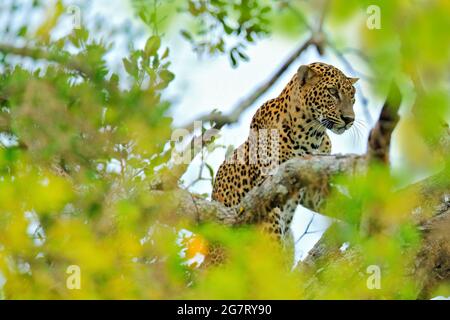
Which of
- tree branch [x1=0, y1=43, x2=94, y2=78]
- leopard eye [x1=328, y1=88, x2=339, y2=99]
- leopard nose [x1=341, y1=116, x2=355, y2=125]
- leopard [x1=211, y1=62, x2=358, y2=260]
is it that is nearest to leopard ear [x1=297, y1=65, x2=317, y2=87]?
leopard [x1=211, y1=62, x2=358, y2=260]

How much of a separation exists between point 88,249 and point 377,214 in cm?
171

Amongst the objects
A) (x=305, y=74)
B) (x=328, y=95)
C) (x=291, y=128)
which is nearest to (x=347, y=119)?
(x=328, y=95)

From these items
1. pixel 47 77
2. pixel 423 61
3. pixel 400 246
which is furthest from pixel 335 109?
pixel 423 61

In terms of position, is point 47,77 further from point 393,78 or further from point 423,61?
point 423,61

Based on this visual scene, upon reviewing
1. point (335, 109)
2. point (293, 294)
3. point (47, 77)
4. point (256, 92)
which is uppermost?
point (335, 109)

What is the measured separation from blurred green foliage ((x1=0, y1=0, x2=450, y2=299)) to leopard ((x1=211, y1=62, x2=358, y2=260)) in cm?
225

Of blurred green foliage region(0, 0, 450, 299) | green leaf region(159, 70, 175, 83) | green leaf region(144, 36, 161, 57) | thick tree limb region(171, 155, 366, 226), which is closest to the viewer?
blurred green foliage region(0, 0, 450, 299)

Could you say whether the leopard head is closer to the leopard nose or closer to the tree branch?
the leopard nose

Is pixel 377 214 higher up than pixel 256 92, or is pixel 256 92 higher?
pixel 256 92

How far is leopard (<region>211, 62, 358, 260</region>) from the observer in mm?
10688

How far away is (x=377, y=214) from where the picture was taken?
6395mm

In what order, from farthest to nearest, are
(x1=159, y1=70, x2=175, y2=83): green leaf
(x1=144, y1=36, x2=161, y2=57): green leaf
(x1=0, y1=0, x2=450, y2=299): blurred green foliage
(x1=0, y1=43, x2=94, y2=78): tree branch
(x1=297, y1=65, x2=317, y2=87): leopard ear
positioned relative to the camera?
(x1=297, y1=65, x2=317, y2=87): leopard ear → (x1=144, y1=36, x2=161, y2=57): green leaf → (x1=159, y1=70, x2=175, y2=83): green leaf → (x1=0, y1=43, x2=94, y2=78): tree branch → (x1=0, y1=0, x2=450, y2=299): blurred green foliage

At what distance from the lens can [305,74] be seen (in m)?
11.0

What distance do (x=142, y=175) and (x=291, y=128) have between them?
12.0 feet
